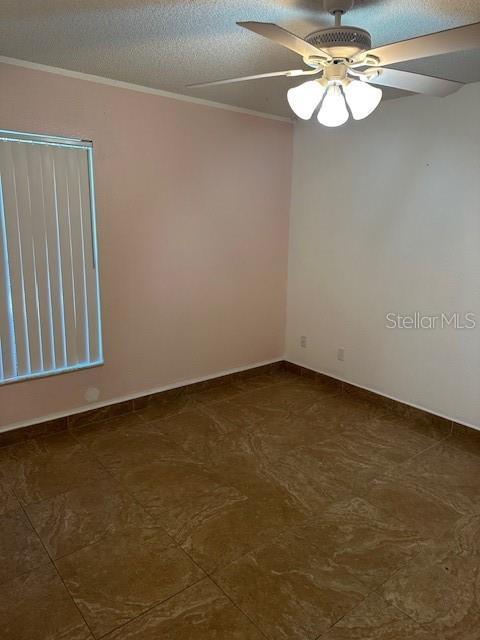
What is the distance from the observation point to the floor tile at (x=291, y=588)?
1807 millimetres

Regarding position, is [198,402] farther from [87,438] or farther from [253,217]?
[253,217]

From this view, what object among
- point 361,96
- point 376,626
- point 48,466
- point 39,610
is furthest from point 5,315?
point 376,626

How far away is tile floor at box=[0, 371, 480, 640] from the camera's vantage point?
1.83 m

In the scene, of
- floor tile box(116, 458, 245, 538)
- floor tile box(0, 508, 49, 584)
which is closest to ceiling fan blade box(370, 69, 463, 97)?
floor tile box(116, 458, 245, 538)

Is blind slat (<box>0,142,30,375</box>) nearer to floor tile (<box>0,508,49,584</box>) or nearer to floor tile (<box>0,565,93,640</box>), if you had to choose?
floor tile (<box>0,508,49,584</box>)

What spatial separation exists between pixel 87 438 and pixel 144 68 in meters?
2.53

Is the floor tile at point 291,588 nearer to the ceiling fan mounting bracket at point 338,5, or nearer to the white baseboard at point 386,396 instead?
the white baseboard at point 386,396

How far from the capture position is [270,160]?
165 inches

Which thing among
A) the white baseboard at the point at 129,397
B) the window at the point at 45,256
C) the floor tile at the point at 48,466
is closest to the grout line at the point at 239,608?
A: the floor tile at the point at 48,466

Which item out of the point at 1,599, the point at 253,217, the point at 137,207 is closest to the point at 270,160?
the point at 253,217

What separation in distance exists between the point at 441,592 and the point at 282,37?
2.34m

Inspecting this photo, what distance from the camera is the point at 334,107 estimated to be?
1.95 metres

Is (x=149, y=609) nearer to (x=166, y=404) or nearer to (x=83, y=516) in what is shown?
(x=83, y=516)

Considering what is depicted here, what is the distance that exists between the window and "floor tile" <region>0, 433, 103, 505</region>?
49 cm
